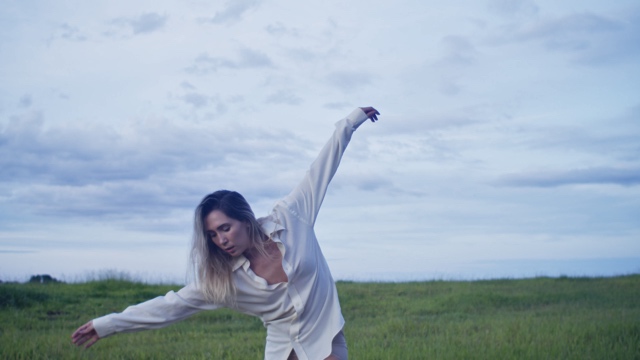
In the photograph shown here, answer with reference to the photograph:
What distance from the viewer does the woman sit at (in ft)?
15.0

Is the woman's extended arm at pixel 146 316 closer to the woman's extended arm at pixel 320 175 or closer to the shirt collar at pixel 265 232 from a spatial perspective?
the shirt collar at pixel 265 232

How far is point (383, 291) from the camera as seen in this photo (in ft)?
55.4

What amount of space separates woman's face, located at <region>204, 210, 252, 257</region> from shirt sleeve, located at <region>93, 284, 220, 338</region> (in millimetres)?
424

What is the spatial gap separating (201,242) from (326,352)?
1110 millimetres

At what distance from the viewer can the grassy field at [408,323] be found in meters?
8.20

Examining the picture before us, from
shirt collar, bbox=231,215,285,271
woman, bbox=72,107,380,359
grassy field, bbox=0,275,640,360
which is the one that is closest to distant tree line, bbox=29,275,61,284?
grassy field, bbox=0,275,640,360

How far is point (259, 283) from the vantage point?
15.3 ft

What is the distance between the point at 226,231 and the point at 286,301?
0.63 meters

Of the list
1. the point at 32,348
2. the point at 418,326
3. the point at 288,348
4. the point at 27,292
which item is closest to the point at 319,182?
the point at 288,348

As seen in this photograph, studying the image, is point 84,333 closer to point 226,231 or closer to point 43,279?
point 226,231

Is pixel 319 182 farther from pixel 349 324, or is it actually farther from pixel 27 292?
pixel 27 292

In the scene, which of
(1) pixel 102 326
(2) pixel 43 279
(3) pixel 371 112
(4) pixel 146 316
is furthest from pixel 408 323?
(2) pixel 43 279

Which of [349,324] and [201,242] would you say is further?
[349,324]

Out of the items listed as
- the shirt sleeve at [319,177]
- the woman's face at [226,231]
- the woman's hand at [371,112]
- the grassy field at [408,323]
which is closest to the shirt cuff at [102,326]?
the woman's face at [226,231]
